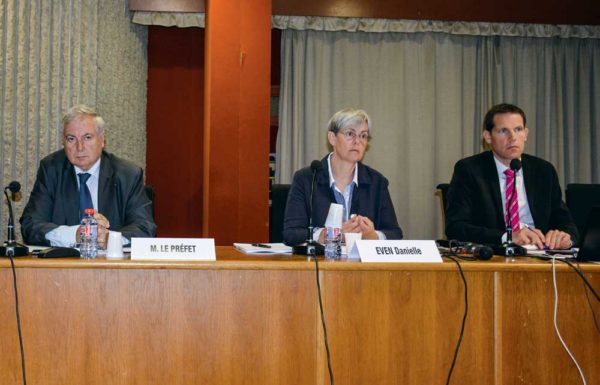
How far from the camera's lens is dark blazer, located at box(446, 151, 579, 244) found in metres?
2.92

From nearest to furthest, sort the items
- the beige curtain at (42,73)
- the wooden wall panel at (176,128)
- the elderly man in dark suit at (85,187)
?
1. the elderly man in dark suit at (85,187)
2. the beige curtain at (42,73)
3. the wooden wall panel at (176,128)

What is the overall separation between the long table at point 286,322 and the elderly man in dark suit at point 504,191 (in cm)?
95

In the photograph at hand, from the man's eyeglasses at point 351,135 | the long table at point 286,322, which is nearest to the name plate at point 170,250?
the long table at point 286,322

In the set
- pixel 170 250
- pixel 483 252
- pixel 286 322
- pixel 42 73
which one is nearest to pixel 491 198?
pixel 483 252

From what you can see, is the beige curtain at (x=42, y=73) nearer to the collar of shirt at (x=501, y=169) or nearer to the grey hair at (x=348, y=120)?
the grey hair at (x=348, y=120)

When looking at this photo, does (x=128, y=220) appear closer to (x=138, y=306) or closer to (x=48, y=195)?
(x=48, y=195)

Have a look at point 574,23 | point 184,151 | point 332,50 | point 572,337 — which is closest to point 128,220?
point 572,337

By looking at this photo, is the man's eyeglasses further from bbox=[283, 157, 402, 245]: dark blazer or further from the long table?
the long table

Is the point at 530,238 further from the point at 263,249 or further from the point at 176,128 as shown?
the point at 176,128

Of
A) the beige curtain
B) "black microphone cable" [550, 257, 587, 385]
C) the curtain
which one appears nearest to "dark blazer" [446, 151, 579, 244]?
"black microphone cable" [550, 257, 587, 385]

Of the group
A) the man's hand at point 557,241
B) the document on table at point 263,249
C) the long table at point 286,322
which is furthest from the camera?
the man's hand at point 557,241

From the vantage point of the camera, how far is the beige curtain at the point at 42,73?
3766 mm

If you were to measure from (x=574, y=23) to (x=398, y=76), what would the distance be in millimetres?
1459

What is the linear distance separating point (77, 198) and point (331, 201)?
1.18 m
